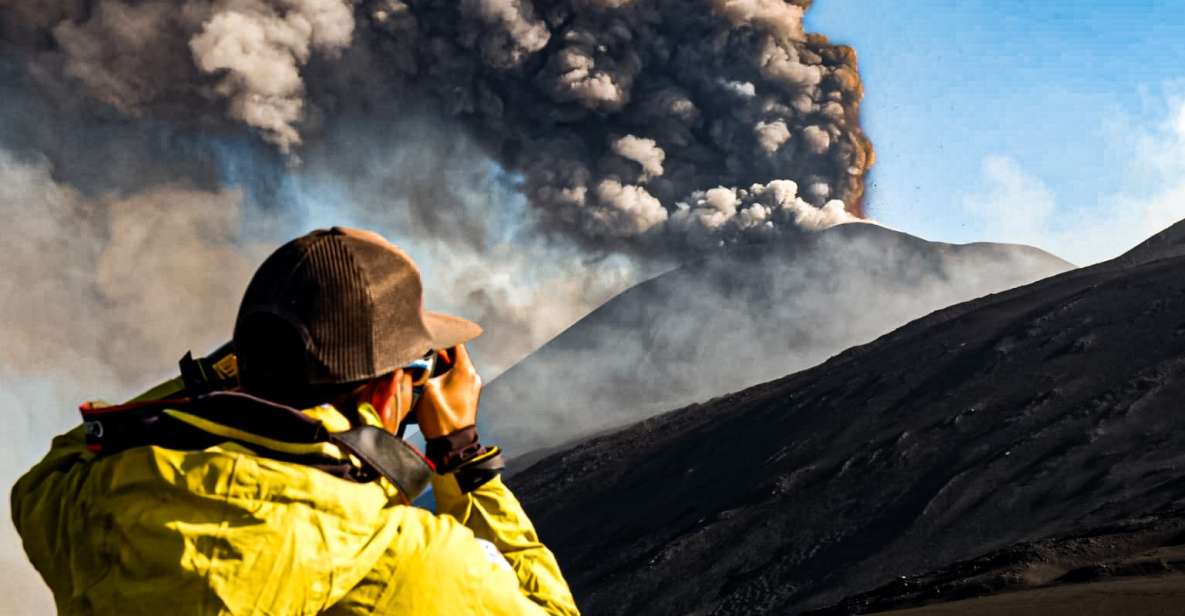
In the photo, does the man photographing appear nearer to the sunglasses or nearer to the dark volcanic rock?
the sunglasses

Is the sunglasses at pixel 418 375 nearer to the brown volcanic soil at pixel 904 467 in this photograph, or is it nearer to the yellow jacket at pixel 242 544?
the yellow jacket at pixel 242 544

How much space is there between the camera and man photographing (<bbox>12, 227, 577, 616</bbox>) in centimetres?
104

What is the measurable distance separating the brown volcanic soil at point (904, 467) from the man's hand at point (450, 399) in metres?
10.8

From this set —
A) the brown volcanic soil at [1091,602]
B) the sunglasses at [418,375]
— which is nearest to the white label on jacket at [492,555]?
the sunglasses at [418,375]

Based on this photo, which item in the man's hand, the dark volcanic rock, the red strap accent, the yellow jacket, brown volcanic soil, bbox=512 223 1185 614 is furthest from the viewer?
the dark volcanic rock

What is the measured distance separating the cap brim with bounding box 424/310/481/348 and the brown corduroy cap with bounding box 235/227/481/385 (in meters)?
0.06

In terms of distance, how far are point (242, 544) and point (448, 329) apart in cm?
36

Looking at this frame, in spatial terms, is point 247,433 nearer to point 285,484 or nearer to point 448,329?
point 285,484

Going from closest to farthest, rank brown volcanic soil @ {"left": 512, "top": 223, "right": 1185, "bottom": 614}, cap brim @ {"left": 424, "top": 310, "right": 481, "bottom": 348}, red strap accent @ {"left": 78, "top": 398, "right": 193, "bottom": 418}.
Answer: red strap accent @ {"left": 78, "top": 398, "right": 193, "bottom": 418}, cap brim @ {"left": 424, "top": 310, "right": 481, "bottom": 348}, brown volcanic soil @ {"left": 512, "top": 223, "right": 1185, "bottom": 614}

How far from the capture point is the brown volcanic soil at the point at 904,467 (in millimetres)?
12961

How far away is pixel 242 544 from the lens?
1.03 m

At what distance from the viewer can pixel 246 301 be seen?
3.95 ft

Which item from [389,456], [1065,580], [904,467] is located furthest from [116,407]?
[904,467]

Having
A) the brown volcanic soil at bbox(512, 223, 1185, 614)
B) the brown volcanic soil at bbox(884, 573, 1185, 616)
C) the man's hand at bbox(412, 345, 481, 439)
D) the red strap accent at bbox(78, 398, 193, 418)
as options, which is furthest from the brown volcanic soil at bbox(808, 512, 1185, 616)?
the red strap accent at bbox(78, 398, 193, 418)
